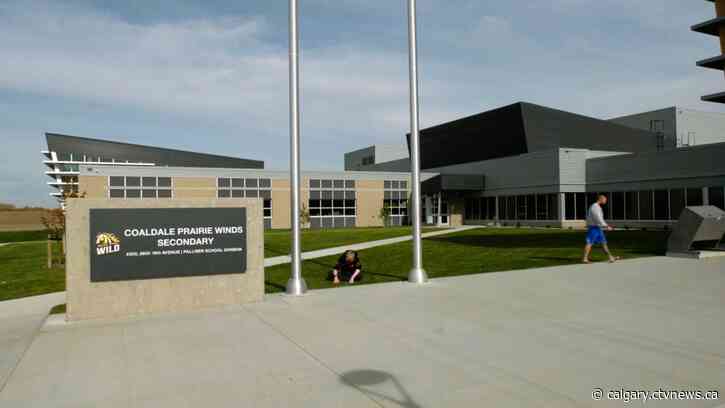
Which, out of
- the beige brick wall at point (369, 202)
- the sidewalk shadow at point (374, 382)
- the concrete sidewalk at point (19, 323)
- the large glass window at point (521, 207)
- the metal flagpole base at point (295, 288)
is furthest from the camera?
the beige brick wall at point (369, 202)

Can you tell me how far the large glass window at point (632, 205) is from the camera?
34.8m

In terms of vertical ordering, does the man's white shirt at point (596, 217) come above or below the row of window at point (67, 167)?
below

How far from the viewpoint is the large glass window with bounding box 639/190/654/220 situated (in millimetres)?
33844

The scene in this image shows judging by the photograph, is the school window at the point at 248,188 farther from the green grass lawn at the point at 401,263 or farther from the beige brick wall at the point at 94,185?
the green grass lawn at the point at 401,263

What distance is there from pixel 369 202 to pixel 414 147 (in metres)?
38.5


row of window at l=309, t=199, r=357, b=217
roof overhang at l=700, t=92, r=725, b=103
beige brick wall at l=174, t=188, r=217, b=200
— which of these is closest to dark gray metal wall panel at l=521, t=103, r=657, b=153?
row of window at l=309, t=199, r=357, b=217

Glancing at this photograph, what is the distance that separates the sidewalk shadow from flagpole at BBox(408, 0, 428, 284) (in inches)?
237

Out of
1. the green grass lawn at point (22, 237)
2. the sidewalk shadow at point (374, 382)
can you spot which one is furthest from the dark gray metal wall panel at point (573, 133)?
the green grass lawn at point (22, 237)

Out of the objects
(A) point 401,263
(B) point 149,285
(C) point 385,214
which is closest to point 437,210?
(C) point 385,214

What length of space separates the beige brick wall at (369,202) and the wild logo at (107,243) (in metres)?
41.3

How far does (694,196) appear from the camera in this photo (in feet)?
103

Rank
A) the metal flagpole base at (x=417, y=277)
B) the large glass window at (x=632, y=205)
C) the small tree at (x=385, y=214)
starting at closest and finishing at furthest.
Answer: the metal flagpole base at (x=417, y=277), the large glass window at (x=632, y=205), the small tree at (x=385, y=214)

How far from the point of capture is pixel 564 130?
1764 inches

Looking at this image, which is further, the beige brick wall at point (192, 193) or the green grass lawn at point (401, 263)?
the beige brick wall at point (192, 193)
